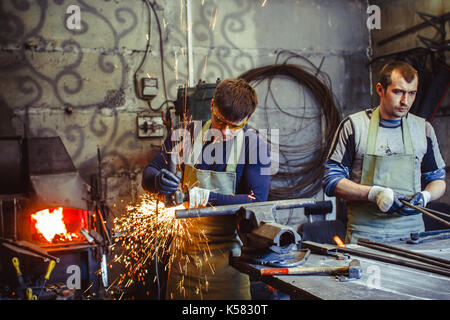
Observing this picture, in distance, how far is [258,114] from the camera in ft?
15.3

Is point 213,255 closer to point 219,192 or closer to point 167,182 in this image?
point 219,192

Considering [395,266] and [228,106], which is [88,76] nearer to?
[228,106]

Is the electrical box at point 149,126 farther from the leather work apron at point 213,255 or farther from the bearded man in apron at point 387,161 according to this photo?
the bearded man in apron at point 387,161

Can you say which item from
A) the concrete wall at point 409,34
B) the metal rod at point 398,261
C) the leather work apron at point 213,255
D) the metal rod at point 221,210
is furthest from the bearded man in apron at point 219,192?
the concrete wall at point 409,34

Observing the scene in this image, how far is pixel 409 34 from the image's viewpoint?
179 inches

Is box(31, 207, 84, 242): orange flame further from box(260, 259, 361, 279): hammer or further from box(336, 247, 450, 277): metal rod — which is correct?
box(336, 247, 450, 277): metal rod

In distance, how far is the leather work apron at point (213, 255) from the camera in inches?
91.6

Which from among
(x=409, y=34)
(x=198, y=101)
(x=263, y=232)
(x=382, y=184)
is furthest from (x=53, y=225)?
(x=409, y=34)

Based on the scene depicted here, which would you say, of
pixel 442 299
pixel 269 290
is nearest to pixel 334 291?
pixel 442 299

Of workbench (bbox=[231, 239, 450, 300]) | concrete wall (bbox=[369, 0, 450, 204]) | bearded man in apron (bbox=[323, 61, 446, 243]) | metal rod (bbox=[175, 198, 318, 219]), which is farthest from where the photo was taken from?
concrete wall (bbox=[369, 0, 450, 204])

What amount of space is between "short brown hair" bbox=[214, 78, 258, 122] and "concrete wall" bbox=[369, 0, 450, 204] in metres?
2.97

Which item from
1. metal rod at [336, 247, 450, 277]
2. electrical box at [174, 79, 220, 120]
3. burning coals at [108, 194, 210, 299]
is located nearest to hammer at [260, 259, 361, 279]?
metal rod at [336, 247, 450, 277]

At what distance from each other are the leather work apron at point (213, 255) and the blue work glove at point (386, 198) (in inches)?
33.5

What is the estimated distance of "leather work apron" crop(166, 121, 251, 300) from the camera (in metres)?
2.33
